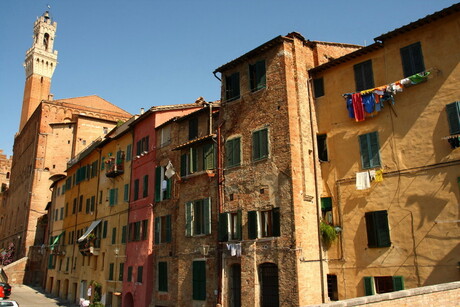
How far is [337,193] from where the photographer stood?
61.7ft

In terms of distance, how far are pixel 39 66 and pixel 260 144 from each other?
80.1 meters

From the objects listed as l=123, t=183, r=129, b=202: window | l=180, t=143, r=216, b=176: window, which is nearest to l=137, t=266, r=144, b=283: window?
l=123, t=183, r=129, b=202: window

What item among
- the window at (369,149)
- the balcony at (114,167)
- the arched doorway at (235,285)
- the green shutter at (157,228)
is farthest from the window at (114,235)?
the window at (369,149)

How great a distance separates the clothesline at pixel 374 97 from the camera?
1678 centimetres

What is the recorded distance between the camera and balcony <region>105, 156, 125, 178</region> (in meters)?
31.9

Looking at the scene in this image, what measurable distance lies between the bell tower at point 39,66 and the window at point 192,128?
208ft

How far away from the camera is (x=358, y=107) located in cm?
1825

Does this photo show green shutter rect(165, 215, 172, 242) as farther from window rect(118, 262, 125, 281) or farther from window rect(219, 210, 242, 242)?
window rect(118, 262, 125, 281)

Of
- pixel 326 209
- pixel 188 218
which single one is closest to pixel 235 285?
pixel 188 218

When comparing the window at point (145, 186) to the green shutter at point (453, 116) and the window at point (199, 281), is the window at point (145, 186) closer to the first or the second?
the window at point (199, 281)

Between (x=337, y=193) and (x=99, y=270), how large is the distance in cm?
2215

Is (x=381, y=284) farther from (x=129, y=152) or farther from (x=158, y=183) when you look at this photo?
(x=129, y=152)

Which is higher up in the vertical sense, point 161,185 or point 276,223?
point 161,185

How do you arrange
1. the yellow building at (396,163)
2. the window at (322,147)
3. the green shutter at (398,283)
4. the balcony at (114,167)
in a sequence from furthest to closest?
the balcony at (114,167) < the window at (322,147) < the green shutter at (398,283) < the yellow building at (396,163)
